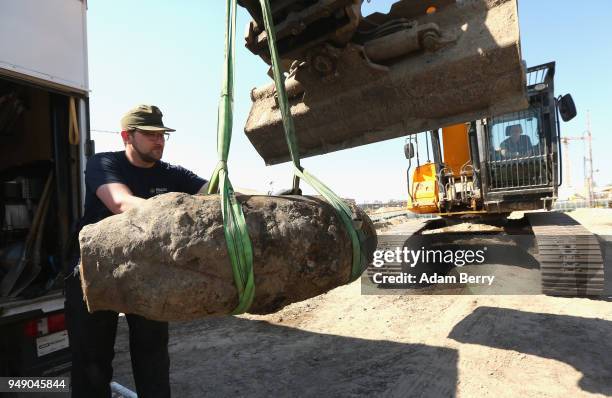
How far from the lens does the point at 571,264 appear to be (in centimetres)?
538

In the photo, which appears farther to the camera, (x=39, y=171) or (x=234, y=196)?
(x=39, y=171)

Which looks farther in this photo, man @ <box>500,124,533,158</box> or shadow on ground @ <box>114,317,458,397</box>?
man @ <box>500,124,533,158</box>

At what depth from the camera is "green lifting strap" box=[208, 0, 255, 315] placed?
1372 millimetres

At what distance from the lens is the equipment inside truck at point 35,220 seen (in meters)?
2.69

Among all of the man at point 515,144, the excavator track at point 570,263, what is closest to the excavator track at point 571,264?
the excavator track at point 570,263

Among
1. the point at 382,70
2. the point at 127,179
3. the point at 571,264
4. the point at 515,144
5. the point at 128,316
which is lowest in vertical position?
the point at 571,264

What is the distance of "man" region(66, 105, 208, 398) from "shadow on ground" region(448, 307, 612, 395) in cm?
317

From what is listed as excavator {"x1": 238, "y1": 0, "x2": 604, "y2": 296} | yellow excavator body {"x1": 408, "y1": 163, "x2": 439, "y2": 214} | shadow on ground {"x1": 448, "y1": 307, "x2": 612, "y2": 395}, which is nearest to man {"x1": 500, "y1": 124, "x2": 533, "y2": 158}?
yellow excavator body {"x1": 408, "y1": 163, "x2": 439, "y2": 214}

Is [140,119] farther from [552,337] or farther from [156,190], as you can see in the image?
[552,337]

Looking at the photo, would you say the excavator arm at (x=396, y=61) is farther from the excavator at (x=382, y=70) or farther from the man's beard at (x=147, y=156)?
the man's beard at (x=147, y=156)

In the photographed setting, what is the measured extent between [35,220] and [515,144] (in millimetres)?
7076

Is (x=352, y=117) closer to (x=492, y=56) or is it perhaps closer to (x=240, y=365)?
(x=492, y=56)

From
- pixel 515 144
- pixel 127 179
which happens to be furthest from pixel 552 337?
pixel 127 179

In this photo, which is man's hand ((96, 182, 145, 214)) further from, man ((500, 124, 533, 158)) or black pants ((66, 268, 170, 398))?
man ((500, 124, 533, 158))
